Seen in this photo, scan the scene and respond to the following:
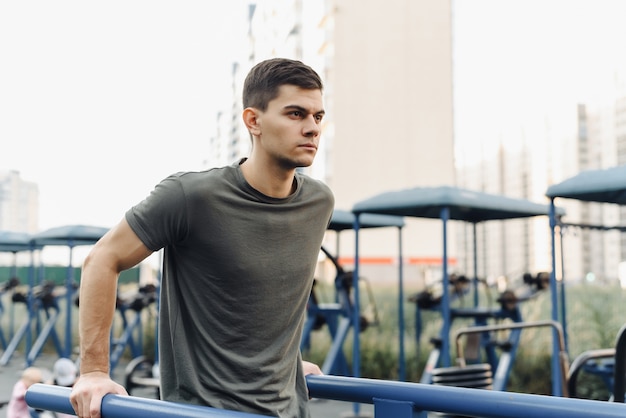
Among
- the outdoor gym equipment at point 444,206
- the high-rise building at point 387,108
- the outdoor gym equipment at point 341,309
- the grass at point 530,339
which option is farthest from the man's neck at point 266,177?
the high-rise building at point 387,108

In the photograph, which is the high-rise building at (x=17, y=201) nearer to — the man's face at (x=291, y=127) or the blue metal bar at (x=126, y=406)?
the blue metal bar at (x=126, y=406)

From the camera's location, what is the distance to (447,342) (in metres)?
7.49

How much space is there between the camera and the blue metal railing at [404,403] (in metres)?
1.36

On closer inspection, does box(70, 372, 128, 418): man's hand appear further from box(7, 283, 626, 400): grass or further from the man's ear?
box(7, 283, 626, 400): grass

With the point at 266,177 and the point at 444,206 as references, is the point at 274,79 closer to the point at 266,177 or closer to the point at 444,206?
the point at 266,177

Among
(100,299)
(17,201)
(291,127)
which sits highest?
(17,201)

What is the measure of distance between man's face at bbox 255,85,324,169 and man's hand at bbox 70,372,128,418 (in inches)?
25.0

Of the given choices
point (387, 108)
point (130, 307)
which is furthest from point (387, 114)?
point (130, 307)

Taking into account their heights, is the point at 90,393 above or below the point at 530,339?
above

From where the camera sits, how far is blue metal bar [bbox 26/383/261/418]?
4.99 ft

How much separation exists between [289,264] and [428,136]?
32.2m

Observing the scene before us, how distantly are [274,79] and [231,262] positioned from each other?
442 mm

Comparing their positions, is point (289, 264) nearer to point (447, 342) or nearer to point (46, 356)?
point (447, 342)

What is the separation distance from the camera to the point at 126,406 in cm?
163
